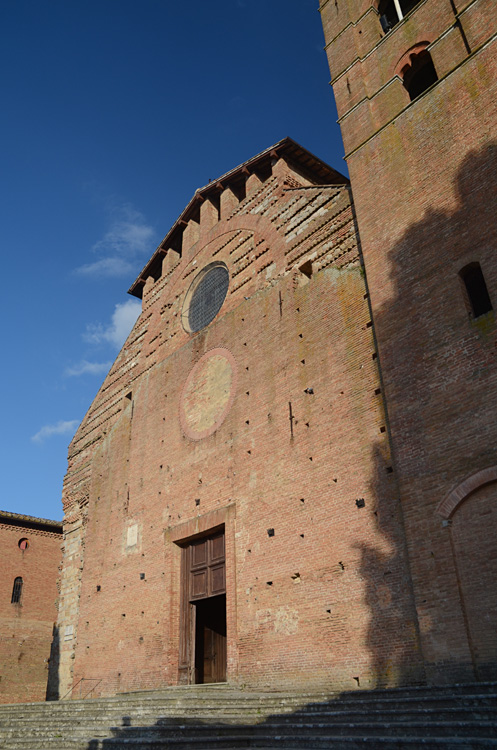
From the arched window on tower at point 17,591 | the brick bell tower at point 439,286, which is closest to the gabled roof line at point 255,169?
Result: the brick bell tower at point 439,286

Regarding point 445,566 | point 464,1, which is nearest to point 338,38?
point 464,1

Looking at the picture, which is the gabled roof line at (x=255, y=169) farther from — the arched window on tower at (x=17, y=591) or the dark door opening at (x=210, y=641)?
the arched window on tower at (x=17, y=591)

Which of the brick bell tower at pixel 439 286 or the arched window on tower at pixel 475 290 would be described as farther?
the arched window on tower at pixel 475 290

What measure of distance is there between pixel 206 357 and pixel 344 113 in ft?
20.7

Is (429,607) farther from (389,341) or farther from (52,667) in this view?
(52,667)

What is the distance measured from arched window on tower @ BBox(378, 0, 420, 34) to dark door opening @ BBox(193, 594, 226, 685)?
1292 centimetres

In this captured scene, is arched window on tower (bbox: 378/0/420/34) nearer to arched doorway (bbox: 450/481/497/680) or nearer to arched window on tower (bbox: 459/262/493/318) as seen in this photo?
arched window on tower (bbox: 459/262/493/318)

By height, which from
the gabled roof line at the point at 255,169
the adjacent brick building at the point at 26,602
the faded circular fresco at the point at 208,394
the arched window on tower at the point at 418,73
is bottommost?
the adjacent brick building at the point at 26,602

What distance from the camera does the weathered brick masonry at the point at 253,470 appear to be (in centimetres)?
929

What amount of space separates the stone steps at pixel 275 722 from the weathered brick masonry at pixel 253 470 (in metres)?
1.31

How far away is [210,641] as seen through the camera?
1328cm

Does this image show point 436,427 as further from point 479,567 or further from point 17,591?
point 17,591

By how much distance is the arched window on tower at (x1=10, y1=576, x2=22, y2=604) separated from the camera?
20906 millimetres

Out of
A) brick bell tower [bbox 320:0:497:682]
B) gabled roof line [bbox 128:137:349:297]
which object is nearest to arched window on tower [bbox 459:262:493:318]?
brick bell tower [bbox 320:0:497:682]
